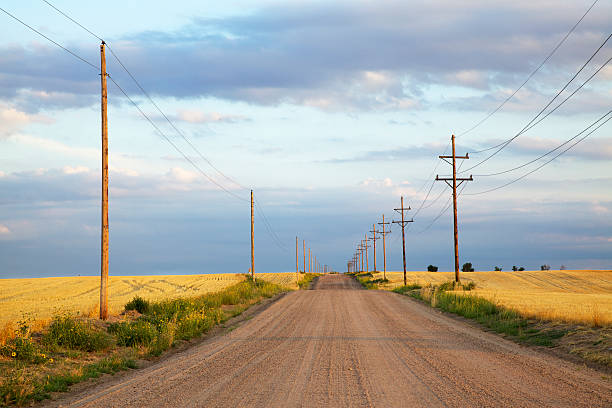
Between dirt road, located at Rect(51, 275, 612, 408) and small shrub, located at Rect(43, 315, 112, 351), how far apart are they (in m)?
2.02

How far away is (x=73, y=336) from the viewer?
46.0 ft

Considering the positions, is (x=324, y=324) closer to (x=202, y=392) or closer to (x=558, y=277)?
(x=202, y=392)

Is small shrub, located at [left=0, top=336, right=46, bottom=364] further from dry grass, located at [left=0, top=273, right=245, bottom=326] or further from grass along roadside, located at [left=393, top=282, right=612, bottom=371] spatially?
grass along roadside, located at [left=393, top=282, right=612, bottom=371]

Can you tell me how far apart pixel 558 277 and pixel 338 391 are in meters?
88.1

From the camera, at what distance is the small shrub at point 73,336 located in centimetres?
1373

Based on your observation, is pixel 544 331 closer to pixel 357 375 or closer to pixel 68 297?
pixel 357 375

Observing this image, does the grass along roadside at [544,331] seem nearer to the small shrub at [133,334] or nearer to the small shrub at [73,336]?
the small shrub at [133,334]

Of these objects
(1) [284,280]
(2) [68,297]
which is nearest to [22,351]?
(2) [68,297]

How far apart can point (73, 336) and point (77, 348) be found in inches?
12.8

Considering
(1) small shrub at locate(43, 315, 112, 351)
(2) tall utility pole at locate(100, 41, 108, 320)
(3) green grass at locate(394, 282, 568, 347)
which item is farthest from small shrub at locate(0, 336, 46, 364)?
A: (3) green grass at locate(394, 282, 568, 347)

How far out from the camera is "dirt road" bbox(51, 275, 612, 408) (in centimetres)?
868

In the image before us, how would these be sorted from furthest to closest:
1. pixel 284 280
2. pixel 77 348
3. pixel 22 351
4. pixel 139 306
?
pixel 284 280, pixel 139 306, pixel 77 348, pixel 22 351

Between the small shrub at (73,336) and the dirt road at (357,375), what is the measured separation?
2018 mm

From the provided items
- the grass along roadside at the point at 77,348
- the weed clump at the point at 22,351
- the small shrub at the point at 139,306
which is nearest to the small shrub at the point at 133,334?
the grass along roadside at the point at 77,348
